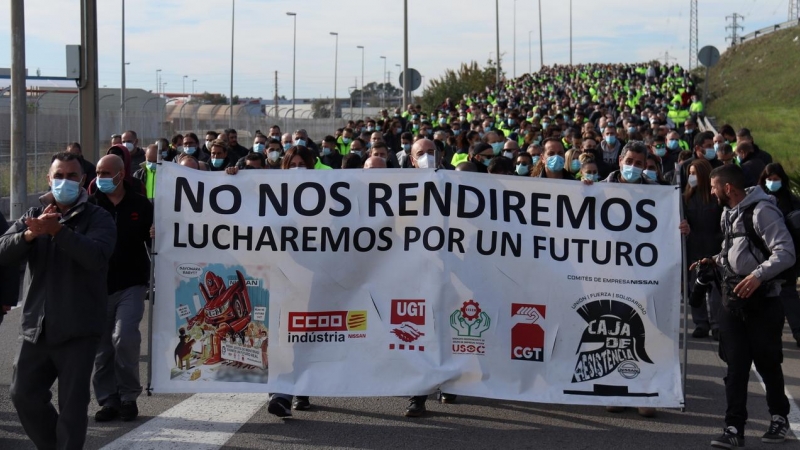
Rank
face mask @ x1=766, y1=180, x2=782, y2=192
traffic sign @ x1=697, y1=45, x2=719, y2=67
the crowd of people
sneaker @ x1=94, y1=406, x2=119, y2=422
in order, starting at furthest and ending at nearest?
traffic sign @ x1=697, y1=45, x2=719, y2=67 < face mask @ x1=766, y1=180, x2=782, y2=192 < sneaker @ x1=94, y1=406, x2=119, y2=422 < the crowd of people

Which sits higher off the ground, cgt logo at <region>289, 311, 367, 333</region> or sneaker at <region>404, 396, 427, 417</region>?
cgt logo at <region>289, 311, 367, 333</region>

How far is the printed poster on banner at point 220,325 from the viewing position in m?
7.08

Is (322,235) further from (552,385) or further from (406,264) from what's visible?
(552,385)

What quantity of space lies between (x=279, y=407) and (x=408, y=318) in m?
1.06

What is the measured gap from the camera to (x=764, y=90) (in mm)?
72438

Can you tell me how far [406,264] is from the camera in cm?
719

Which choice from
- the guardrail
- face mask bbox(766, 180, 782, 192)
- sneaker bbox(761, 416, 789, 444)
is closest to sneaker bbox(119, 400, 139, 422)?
sneaker bbox(761, 416, 789, 444)

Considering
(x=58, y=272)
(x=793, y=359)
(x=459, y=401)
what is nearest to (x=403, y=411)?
(x=459, y=401)

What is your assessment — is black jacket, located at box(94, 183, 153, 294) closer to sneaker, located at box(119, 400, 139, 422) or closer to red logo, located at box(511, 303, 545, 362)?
sneaker, located at box(119, 400, 139, 422)

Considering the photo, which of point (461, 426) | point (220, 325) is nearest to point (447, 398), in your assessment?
point (461, 426)

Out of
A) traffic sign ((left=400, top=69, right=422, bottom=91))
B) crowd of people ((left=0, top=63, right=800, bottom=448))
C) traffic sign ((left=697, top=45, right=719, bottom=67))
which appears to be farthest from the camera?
traffic sign ((left=400, top=69, right=422, bottom=91))

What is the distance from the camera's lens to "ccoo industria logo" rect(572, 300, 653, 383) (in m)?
7.12

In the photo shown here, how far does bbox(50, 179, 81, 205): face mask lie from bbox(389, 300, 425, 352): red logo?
233 cm

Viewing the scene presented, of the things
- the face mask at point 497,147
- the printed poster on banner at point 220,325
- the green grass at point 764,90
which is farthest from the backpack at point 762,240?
the green grass at point 764,90
